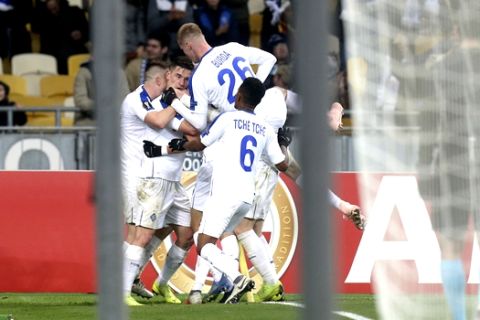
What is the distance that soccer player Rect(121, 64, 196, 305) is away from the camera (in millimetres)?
10781

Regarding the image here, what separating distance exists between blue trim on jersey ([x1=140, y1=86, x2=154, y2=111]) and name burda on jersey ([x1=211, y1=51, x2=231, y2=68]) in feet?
2.19

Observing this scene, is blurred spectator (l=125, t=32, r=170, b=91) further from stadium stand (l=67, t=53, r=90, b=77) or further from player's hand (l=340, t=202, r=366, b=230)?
player's hand (l=340, t=202, r=366, b=230)

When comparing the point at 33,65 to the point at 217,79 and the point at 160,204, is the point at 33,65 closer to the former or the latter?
the point at 160,204

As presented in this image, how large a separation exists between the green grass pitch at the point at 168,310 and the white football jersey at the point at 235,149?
0.86 meters

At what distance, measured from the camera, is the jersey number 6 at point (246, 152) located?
34.0ft

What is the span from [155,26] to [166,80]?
6.61 metres

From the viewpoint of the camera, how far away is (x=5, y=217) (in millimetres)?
13148

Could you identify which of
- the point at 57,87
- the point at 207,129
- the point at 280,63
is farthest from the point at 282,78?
the point at 207,129

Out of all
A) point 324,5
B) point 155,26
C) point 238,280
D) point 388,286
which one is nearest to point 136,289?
point 238,280

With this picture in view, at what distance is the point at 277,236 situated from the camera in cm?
1316

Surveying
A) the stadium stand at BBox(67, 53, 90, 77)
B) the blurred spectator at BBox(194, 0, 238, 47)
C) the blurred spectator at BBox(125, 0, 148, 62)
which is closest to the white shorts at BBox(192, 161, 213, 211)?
the blurred spectator at BBox(194, 0, 238, 47)

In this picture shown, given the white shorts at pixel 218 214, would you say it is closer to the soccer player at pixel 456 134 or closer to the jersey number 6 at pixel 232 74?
the jersey number 6 at pixel 232 74

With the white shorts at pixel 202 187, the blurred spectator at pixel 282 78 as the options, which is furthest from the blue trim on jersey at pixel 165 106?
the blurred spectator at pixel 282 78

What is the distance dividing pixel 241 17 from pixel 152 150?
7.49 meters
